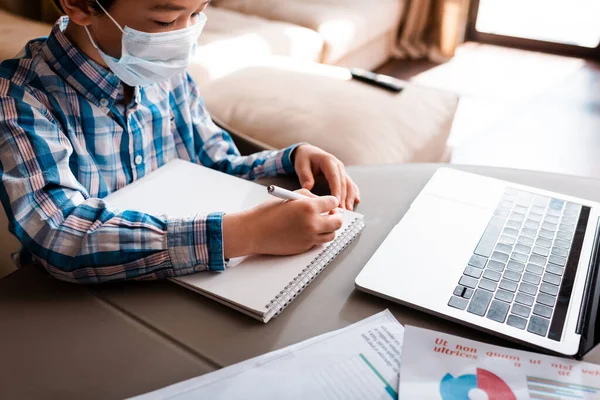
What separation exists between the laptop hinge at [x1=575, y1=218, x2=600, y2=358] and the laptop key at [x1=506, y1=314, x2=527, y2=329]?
0.18ft

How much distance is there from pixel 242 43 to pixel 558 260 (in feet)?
5.23

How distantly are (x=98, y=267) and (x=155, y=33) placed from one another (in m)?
0.36

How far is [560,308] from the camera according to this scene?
2.00 feet

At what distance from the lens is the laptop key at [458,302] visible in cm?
61

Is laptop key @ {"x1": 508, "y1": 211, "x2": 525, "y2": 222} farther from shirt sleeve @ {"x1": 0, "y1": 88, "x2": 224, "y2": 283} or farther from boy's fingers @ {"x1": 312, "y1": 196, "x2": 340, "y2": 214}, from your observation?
shirt sleeve @ {"x1": 0, "y1": 88, "x2": 224, "y2": 283}

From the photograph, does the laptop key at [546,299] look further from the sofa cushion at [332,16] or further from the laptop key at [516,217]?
the sofa cushion at [332,16]

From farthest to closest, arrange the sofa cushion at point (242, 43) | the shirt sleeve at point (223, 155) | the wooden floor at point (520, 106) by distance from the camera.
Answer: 1. the wooden floor at point (520, 106)
2. the sofa cushion at point (242, 43)
3. the shirt sleeve at point (223, 155)

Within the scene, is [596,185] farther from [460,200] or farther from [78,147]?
[78,147]

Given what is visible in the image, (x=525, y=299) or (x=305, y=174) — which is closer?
(x=525, y=299)

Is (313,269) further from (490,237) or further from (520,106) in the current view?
(520,106)

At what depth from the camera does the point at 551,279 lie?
66 cm

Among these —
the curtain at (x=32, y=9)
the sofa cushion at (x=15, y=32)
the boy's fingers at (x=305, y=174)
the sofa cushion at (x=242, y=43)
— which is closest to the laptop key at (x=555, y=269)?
the boy's fingers at (x=305, y=174)

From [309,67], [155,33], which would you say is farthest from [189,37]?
[309,67]

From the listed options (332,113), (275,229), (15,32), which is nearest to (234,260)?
(275,229)
